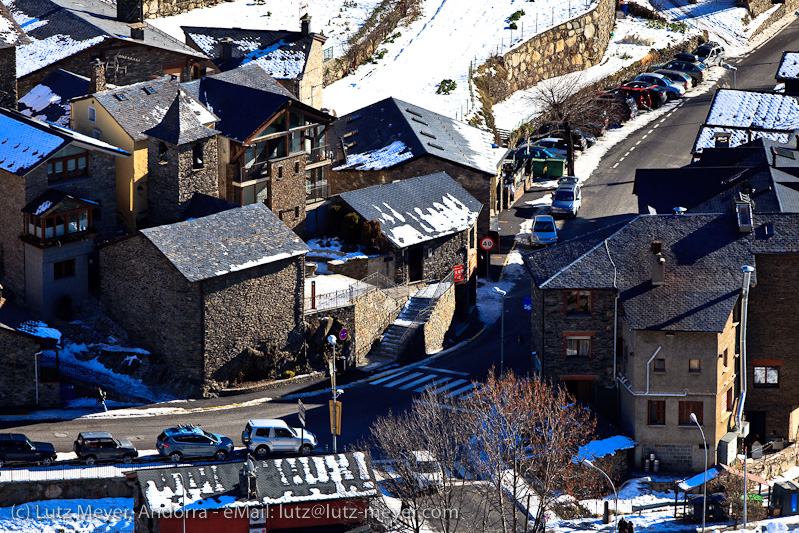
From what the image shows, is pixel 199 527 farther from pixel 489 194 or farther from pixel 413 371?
pixel 489 194

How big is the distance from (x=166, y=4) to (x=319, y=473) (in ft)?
224

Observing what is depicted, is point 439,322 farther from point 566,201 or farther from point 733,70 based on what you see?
point 733,70

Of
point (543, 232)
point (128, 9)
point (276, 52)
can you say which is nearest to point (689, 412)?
point (543, 232)

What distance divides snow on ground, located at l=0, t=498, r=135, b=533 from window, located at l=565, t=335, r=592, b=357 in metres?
25.2

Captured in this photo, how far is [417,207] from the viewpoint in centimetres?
9494

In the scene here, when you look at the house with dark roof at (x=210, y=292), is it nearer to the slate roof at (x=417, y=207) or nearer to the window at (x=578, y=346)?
the slate roof at (x=417, y=207)

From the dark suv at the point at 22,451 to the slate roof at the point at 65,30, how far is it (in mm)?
34802

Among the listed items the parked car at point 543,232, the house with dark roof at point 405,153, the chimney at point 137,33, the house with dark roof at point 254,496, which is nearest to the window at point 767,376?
the parked car at point 543,232

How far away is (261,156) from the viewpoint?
92.4m

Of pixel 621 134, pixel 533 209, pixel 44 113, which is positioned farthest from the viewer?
pixel 621 134

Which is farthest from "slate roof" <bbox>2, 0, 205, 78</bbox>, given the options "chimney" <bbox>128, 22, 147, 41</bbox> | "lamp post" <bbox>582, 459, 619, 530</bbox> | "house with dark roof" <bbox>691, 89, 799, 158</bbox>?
"lamp post" <bbox>582, 459, 619, 530</bbox>

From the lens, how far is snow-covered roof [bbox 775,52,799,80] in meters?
117

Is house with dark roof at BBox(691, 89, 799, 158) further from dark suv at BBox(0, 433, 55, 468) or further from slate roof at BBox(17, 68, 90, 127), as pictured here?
dark suv at BBox(0, 433, 55, 468)

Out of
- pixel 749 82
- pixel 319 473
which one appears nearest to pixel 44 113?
pixel 319 473
